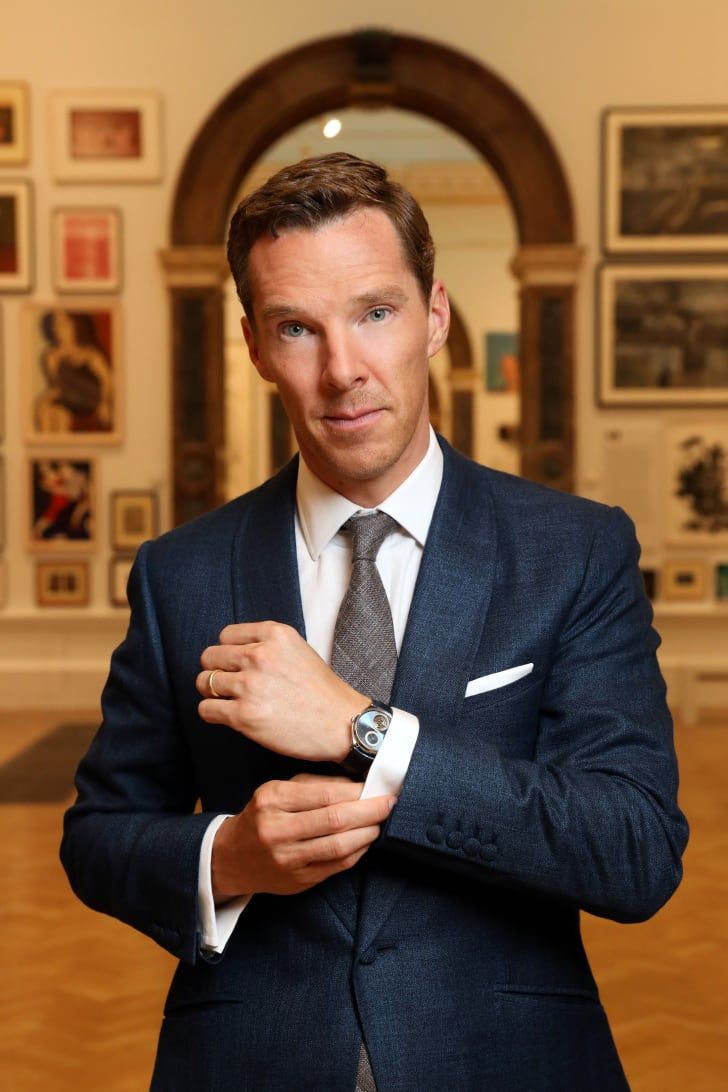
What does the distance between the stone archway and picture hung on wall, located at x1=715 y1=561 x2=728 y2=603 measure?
5.72ft

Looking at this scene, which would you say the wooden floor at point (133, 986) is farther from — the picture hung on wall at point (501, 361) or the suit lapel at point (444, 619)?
the picture hung on wall at point (501, 361)

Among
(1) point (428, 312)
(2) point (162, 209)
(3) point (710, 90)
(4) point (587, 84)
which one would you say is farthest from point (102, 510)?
(1) point (428, 312)

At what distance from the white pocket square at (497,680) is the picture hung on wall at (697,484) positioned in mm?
11097

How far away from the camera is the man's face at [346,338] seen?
2068mm

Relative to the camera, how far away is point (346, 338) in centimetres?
210

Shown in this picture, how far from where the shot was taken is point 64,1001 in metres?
5.74

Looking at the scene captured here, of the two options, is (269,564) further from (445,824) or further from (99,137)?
(99,137)

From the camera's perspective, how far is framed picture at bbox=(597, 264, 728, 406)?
1273 centimetres

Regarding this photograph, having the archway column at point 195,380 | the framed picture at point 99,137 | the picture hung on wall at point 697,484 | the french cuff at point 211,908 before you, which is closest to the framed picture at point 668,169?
the picture hung on wall at point 697,484

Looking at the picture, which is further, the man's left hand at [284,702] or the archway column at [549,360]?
the archway column at [549,360]

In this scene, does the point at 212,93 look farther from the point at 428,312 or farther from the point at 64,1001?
the point at 428,312

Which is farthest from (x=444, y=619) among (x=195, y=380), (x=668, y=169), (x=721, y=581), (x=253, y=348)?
(x=668, y=169)

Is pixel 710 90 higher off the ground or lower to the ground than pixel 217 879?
higher

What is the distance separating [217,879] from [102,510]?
1117 centimetres
